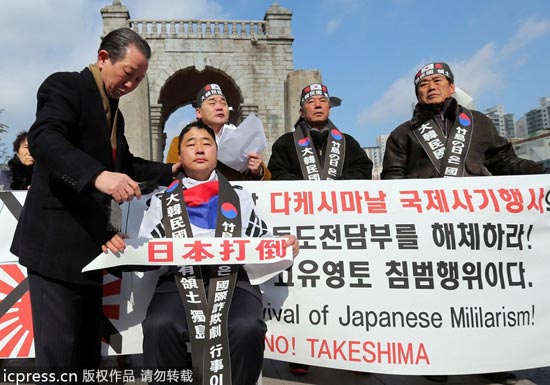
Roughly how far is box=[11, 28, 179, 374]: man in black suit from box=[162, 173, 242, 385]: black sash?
0.41 m

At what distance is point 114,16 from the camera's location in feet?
54.9

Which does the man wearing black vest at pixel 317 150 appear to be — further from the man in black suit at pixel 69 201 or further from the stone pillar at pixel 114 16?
the stone pillar at pixel 114 16

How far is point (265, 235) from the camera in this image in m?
2.59

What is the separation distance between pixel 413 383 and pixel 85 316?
92.0 inches

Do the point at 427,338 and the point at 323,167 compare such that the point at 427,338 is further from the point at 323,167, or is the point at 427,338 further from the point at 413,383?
the point at 323,167

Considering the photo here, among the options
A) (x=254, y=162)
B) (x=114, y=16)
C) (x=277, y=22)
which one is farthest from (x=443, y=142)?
(x=114, y=16)

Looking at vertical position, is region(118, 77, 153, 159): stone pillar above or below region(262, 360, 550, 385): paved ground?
above

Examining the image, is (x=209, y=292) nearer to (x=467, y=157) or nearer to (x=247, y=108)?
(x=467, y=157)

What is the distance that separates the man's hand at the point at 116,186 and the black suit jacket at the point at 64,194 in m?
0.07

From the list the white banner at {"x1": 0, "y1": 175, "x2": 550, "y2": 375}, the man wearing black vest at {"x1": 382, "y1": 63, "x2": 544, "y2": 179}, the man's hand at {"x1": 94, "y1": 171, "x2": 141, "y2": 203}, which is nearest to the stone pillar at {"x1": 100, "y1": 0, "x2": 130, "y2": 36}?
the man wearing black vest at {"x1": 382, "y1": 63, "x2": 544, "y2": 179}

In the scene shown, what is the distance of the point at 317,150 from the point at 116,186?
98.0 inches

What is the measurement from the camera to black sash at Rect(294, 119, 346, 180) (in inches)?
→ 152

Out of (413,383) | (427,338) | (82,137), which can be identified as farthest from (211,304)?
(413,383)

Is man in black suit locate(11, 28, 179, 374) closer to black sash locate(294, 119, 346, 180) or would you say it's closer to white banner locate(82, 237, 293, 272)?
white banner locate(82, 237, 293, 272)
